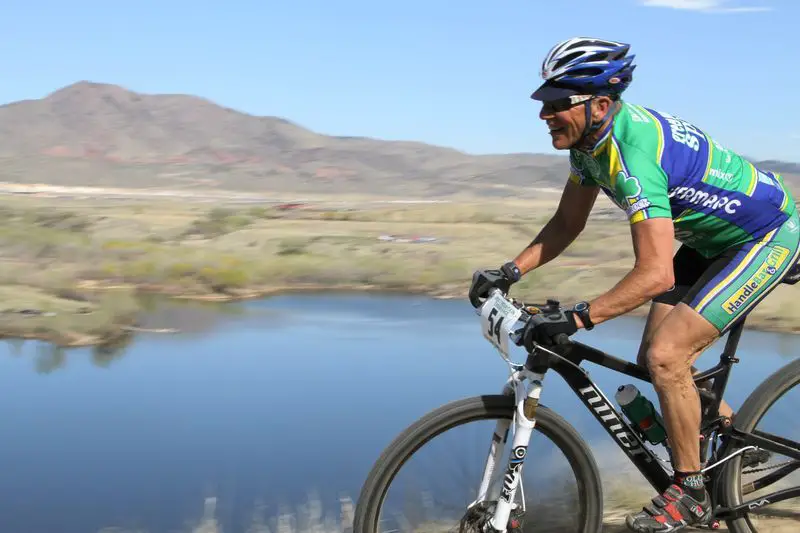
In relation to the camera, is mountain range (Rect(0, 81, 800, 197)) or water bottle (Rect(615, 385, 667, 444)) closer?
water bottle (Rect(615, 385, 667, 444))

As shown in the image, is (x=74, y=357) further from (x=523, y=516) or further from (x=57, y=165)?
(x=57, y=165)

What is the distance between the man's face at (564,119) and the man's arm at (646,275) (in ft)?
1.49

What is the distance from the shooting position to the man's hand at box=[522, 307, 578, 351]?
3.41 metres

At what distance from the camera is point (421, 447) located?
3531 millimetres

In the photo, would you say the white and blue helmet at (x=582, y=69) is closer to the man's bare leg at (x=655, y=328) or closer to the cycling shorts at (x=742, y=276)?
the cycling shorts at (x=742, y=276)

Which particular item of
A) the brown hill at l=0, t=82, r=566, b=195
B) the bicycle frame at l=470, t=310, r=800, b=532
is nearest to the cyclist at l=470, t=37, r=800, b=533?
the bicycle frame at l=470, t=310, r=800, b=532

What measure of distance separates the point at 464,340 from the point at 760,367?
351 centimetres

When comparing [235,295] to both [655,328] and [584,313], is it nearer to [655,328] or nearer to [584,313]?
[655,328]

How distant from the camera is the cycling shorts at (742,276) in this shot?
148 inches

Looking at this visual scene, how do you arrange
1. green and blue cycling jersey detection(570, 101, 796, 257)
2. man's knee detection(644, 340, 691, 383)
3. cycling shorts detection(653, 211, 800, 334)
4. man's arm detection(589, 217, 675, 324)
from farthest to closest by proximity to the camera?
cycling shorts detection(653, 211, 800, 334), man's knee detection(644, 340, 691, 383), green and blue cycling jersey detection(570, 101, 796, 257), man's arm detection(589, 217, 675, 324)

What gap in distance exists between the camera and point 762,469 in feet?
14.0

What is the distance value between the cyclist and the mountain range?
4879 inches

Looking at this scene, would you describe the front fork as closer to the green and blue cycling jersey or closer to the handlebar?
the handlebar

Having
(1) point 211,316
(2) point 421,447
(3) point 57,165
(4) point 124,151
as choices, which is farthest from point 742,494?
(4) point 124,151
